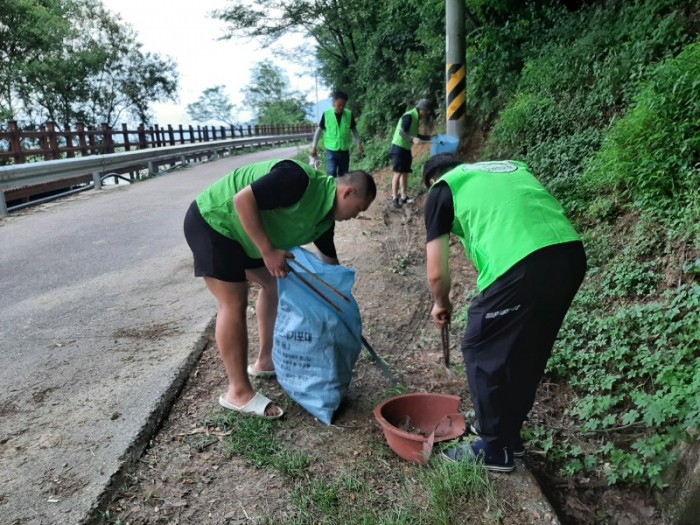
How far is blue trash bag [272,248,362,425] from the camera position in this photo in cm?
279

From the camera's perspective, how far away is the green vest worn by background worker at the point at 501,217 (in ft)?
6.91

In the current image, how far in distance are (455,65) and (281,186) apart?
5.24 metres

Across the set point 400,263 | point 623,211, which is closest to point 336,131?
point 400,263

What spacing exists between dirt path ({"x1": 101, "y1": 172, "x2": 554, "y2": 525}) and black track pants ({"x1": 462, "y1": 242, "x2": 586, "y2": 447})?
1.17 ft

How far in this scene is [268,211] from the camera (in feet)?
8.85

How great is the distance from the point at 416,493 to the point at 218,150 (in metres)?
Answer: 21.5

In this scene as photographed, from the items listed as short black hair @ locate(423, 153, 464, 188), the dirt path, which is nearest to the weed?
the dirt path

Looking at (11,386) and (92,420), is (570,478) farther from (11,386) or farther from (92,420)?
(11,386)

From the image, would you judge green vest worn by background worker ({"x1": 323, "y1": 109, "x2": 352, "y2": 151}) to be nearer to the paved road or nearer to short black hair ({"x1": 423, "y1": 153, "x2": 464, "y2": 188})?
the paved road

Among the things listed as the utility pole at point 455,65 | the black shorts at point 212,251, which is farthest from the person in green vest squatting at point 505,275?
the utility pole at point 455,65

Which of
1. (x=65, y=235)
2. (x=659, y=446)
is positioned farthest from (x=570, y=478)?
(x=65, y=235)

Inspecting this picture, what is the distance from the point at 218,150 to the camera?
22.3 metres

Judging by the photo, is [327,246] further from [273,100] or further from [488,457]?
[273,100]

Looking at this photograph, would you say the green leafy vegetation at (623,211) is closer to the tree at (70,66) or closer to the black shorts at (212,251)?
the black shorts at (212,251)
